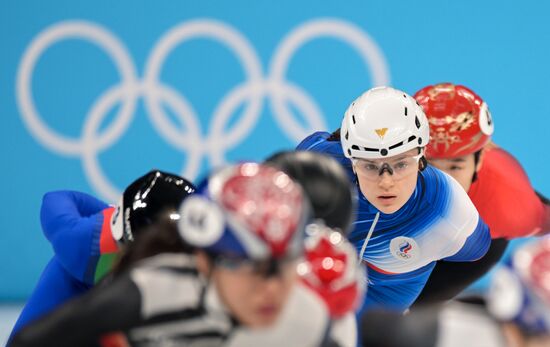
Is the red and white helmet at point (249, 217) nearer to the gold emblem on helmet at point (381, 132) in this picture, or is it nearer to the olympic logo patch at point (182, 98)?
the gold emblem on helmet at point (381, 132)

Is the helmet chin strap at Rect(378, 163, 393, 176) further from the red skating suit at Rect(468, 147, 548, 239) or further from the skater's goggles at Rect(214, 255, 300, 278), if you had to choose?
the skater's goggles at Rect(214, 255, 300, 278)

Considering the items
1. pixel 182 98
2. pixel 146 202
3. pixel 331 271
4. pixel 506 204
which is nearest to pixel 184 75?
pixel 182 98

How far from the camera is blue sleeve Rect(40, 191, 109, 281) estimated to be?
3723mm

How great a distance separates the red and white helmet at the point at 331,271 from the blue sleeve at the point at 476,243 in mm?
1685

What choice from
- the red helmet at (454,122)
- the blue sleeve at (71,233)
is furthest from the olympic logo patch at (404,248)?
the blue sleeve at (71,233)

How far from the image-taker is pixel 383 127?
4.41 metres

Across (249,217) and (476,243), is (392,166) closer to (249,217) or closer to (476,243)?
(476,243)

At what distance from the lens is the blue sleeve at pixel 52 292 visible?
384 cm

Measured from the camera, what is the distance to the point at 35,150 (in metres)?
7.42

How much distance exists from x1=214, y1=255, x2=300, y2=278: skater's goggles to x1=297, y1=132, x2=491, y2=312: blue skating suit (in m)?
2.15

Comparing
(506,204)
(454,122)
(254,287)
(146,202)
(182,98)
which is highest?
(254,287)

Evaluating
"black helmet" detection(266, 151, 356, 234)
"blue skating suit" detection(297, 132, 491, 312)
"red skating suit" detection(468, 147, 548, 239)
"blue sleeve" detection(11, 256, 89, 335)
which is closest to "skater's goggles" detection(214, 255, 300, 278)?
"black helmet" detection(266, 151, 356, 234)

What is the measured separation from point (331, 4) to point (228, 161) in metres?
1.34

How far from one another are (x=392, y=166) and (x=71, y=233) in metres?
1.44
